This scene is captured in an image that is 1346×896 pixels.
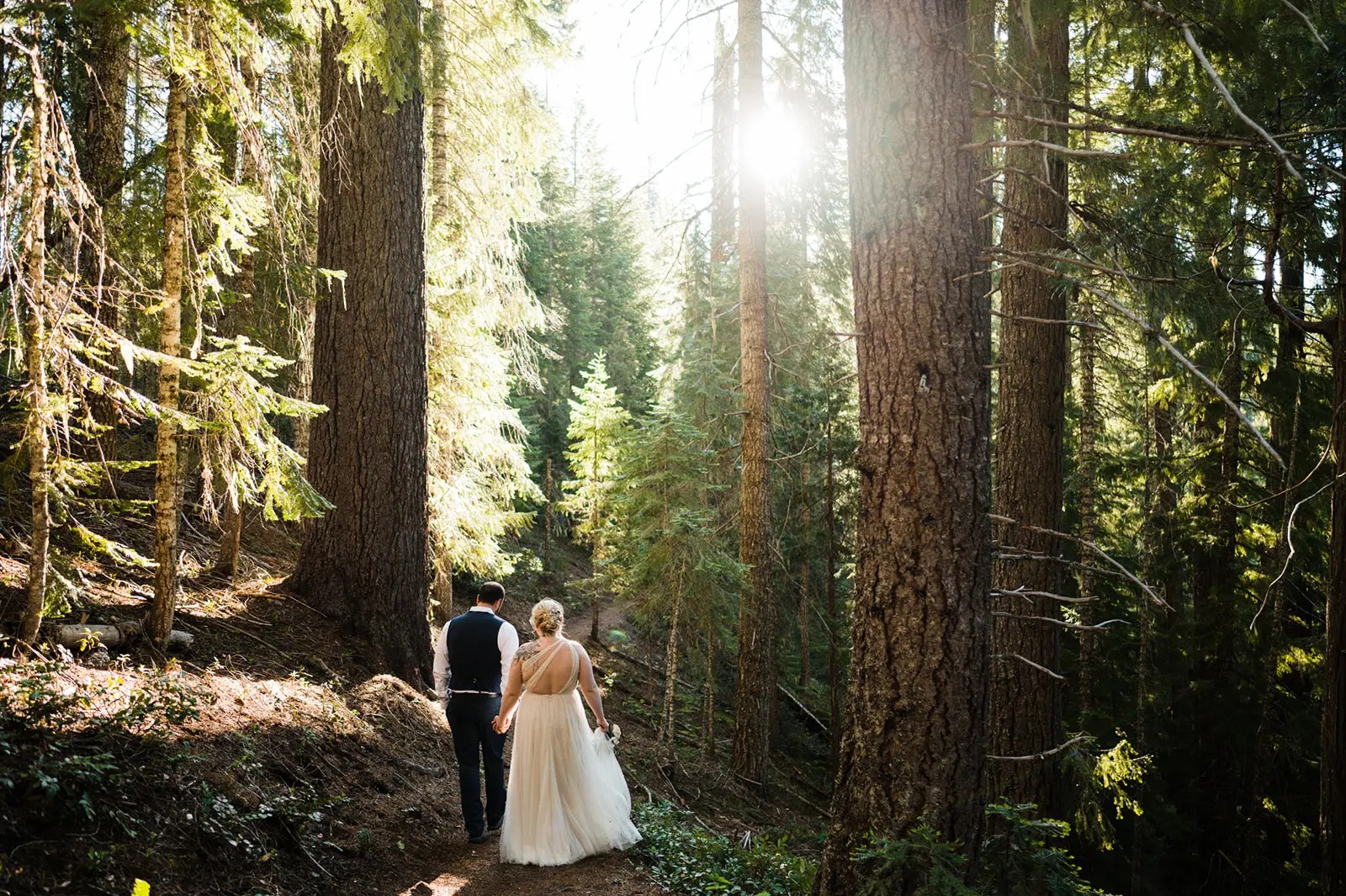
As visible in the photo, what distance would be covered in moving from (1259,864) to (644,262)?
32.7m

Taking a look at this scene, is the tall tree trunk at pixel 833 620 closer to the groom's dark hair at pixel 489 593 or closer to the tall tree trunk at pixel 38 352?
the groom's dark hair at pixel 489 593

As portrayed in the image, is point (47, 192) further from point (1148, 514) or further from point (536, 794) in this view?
point (1148, 514)

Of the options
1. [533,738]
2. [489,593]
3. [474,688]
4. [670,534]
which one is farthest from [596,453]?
[533,738]

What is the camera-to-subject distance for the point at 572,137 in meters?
54.7

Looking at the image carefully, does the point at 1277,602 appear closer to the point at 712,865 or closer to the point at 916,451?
the point at 712,865

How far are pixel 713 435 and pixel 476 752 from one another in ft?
36.5

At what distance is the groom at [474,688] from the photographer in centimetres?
633

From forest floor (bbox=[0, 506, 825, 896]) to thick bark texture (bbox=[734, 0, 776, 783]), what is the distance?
579 cm

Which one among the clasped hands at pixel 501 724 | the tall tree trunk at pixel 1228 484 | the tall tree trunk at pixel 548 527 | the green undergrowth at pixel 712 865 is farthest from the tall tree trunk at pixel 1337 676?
the tall tree trunk at pixel 548 527

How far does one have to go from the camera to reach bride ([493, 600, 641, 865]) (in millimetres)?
6027

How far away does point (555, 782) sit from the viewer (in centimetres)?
612

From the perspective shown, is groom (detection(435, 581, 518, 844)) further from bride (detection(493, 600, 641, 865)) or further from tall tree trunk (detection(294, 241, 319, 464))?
tall tree trunk (detection(294, 241, 319, 464))

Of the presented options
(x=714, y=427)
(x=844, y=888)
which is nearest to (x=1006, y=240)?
(x=844, y=888)

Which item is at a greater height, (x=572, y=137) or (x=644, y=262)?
(x=572, y=137)
